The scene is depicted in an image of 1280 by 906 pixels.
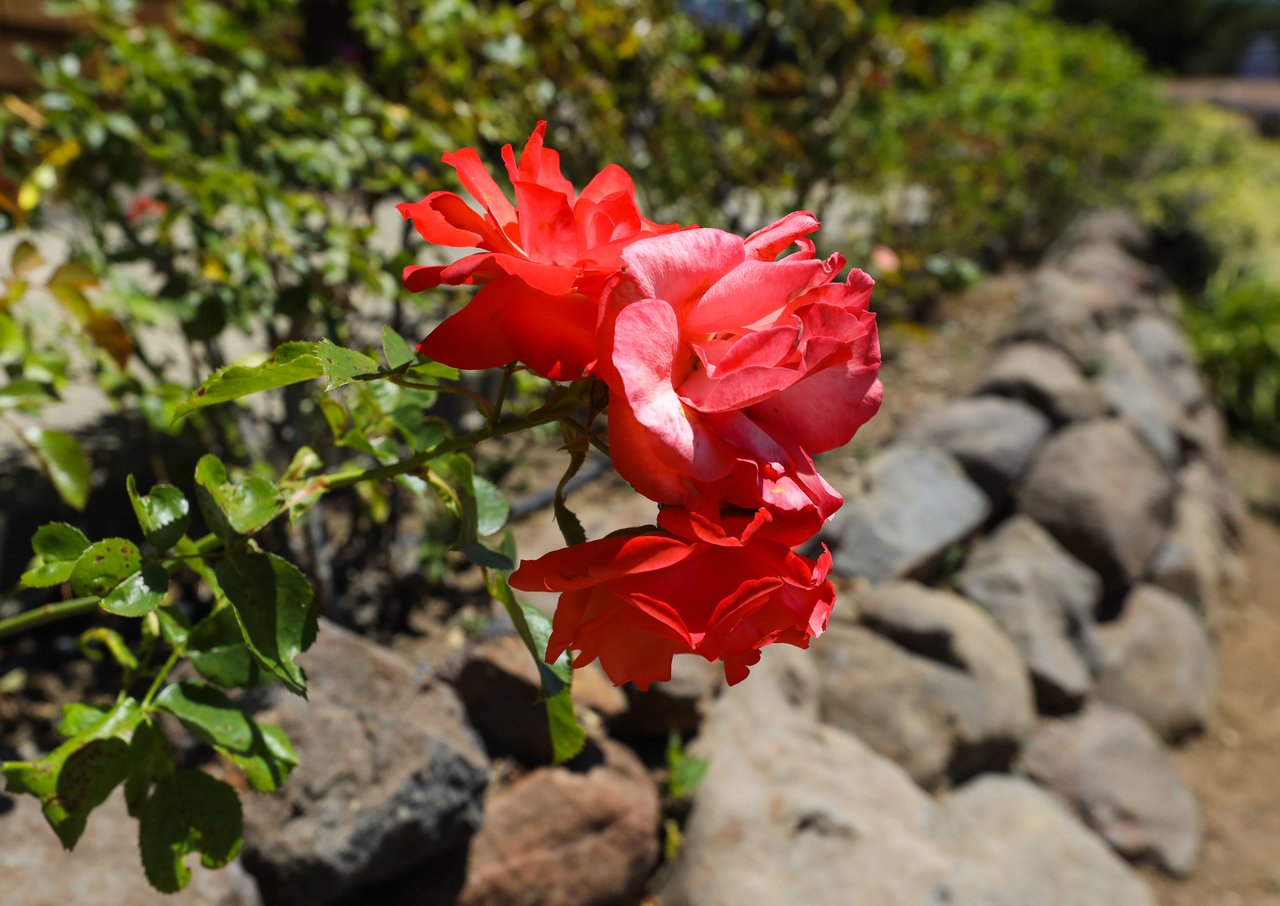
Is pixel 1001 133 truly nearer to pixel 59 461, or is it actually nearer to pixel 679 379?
pixel 59 461

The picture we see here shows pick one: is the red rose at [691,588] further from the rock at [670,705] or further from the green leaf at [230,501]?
the rock at [670,705]

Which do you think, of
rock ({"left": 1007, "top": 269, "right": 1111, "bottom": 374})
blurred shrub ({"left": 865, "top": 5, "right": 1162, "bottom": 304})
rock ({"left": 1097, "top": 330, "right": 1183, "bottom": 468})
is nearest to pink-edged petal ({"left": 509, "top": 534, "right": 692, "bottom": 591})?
blurred shrub ({"left": 865, "top": 5, "right": 1162, "bottom": 304})

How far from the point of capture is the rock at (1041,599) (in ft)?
11.0

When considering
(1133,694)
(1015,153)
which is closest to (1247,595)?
(1133,694)

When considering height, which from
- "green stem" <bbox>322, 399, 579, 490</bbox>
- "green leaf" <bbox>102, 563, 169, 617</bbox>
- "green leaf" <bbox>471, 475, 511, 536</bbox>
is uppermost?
"green stem" <bbox>322, 399, 579, 490</bbox>

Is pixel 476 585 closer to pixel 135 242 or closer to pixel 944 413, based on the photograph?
pixel 135 242

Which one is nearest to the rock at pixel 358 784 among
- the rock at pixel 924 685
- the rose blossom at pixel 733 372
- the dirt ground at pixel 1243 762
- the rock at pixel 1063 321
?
the rose blossom at pixel 733 372

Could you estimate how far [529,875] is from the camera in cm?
168

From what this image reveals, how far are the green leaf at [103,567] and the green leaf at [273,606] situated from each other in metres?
0.06

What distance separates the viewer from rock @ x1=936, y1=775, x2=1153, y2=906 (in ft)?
7.37

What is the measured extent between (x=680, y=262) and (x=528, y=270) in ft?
0.31

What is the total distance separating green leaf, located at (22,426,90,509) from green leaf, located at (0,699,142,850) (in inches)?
21.3

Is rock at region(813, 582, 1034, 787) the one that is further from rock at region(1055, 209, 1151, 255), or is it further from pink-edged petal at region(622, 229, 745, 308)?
rock at region(1055, 209, 1151, 255)

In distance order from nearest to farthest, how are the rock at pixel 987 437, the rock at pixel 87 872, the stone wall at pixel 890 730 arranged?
1. the rock at pixel 87 872
2. the stone wall at pixel 890 730
3. the rock at pixel 987 437
